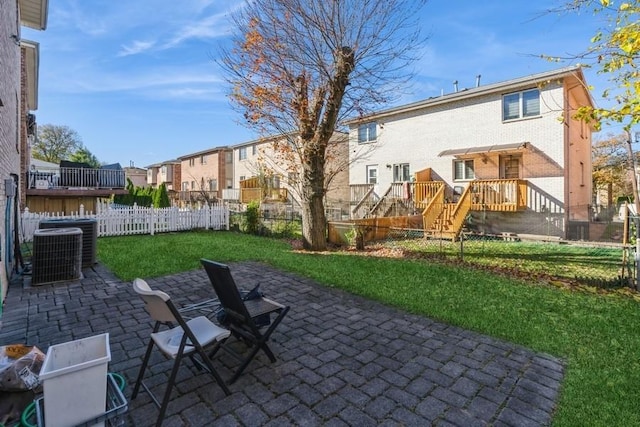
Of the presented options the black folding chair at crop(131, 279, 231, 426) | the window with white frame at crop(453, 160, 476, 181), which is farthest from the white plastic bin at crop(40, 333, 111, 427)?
the window with white frame at crop(453, 160, 476, 181)

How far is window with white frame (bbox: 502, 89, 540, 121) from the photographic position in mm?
14383

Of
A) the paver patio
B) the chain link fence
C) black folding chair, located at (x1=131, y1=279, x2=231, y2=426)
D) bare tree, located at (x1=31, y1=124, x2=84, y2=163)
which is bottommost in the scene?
the paver patio

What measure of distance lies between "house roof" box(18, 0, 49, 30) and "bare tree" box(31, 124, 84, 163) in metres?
39.9

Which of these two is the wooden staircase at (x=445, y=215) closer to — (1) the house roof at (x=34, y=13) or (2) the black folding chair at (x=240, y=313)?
(2) the black folding chair at (x=240, y=313)

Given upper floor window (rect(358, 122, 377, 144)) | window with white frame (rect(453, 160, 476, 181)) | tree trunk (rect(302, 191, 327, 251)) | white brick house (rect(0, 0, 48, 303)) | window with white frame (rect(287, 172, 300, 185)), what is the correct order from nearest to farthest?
white brick house (rect(0, 0, 48, 303)), tree trunk (rect(302, 191, 327, 251)), window with white frame (rect(287, 172, 300, 185)), window with white frame (rect(453, 160, 476, 181)), upper floor window (rect(358, 122, 377, 144))

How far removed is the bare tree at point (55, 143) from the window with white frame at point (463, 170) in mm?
49973

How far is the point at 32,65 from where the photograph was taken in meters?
14.4

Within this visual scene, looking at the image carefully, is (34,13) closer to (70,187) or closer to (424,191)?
(70,187)

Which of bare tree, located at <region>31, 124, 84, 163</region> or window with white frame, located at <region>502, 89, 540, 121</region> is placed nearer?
window with white frame, located at <region>502, 89, 540, 121</region>

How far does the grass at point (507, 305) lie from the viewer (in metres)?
2.98

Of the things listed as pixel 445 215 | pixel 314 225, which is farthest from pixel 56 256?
pixel 445 215

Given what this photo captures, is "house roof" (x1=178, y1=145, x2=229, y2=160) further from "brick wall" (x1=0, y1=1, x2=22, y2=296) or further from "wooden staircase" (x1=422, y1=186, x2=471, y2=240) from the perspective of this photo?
"brick wall" (x1=0, y1=1, x2=22, y2=296)

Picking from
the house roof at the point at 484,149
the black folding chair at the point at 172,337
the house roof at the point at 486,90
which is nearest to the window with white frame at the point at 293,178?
the house roof at the point at 486,90

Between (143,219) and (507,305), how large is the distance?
13054 mm
